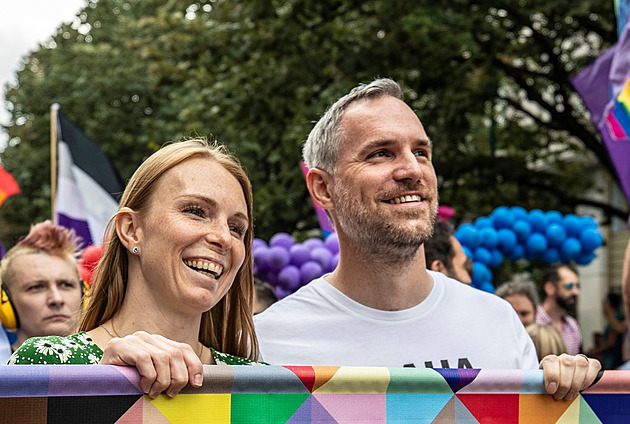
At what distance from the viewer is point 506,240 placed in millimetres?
8094

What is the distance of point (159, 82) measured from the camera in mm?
12430

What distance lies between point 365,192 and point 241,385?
109cm

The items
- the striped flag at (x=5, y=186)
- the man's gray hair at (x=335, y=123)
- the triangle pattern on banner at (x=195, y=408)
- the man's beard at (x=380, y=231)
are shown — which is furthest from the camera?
the striped flag at (x=5, y=186)

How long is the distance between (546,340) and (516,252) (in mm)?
2588

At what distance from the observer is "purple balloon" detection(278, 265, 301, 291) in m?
6.77

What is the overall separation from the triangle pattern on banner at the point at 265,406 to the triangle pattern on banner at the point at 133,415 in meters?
0.20

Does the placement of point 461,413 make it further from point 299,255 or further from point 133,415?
point 299,255

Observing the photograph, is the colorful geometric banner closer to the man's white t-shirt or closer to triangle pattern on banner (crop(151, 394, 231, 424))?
triangle pattern on banner (crop(151, 394, 231, 424))

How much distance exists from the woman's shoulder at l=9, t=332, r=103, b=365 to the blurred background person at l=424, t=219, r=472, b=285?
283cm

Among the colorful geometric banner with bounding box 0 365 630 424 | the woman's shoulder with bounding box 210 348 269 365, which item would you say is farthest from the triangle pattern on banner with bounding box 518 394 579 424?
the woman's shoulder with bounding box 210 348 269 365

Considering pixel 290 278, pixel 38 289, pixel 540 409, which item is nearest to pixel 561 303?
pixel 290 278

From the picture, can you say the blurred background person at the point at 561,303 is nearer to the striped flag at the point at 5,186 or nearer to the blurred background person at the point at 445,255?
the blurred background person at the point at 445,255

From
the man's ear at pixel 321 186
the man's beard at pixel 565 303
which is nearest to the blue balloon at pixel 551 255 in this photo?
the man's beard at pixel 565 303

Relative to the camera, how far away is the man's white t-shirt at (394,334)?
8.85ft
